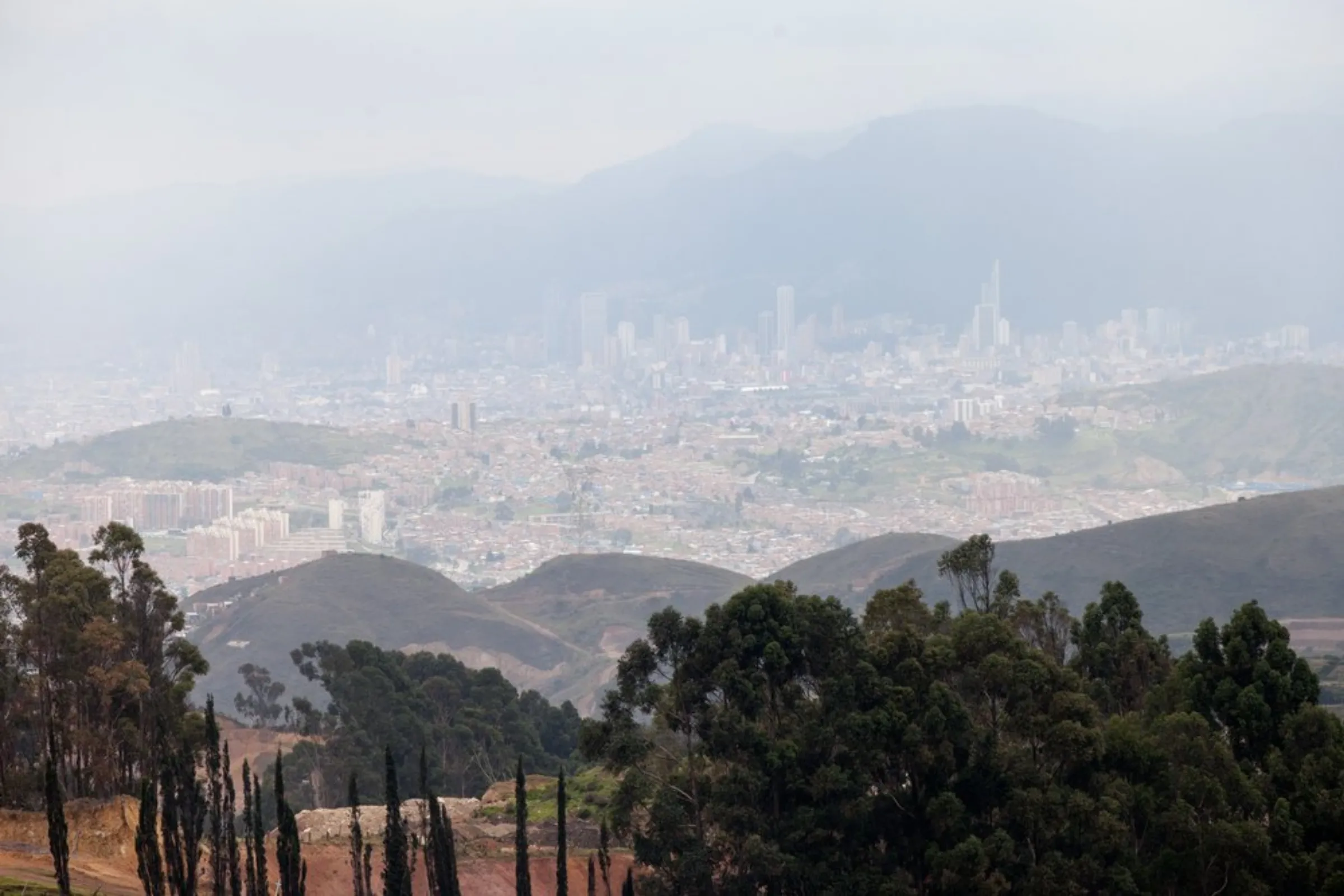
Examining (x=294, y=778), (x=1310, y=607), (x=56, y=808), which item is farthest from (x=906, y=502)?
(x=56, y=808)

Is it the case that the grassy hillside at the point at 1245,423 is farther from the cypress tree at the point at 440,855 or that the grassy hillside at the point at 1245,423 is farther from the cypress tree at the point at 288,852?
the cypress tree at the point at 288,852

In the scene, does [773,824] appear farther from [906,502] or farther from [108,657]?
[906,502]

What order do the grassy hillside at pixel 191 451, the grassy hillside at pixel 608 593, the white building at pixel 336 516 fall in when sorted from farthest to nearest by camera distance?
the grassy hillside at pixel 191 451 → the white building at pixel 336 516 → the grassy hillside at pixel 608 593

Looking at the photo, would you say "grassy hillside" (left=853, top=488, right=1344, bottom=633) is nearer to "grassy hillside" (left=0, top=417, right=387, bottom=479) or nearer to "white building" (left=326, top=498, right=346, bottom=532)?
"white building" (left=326, top=498, right=346, bottom=532)

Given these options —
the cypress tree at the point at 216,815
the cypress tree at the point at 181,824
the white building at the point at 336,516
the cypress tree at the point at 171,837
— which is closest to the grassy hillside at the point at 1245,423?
the white building at the point at 336,516

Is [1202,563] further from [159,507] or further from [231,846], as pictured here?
[159,507]

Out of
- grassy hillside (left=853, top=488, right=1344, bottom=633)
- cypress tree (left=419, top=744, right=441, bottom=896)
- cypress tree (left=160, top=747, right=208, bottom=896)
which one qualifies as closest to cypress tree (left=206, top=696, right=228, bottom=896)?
cypress tree (left=160, top=747, right=208, bottom=896)
